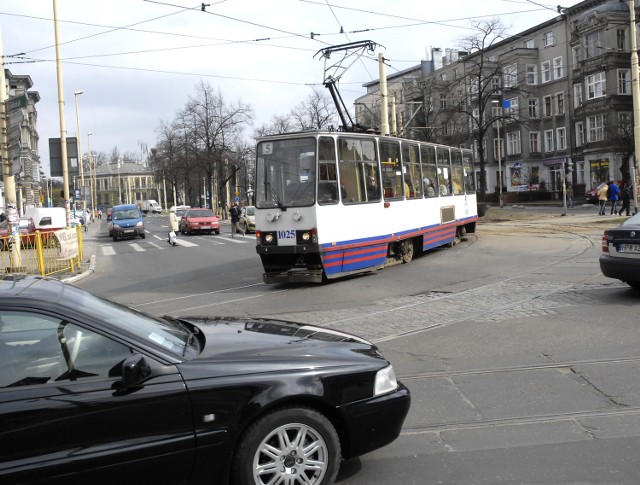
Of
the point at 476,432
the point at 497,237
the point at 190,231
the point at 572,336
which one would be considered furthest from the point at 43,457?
the point at 190,231

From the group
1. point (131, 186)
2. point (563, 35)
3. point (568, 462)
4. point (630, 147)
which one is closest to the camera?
point (568, 462)

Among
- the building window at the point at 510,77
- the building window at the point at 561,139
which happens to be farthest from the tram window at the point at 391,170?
the building window at the point at 510,77

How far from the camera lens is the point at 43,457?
289 centimetres

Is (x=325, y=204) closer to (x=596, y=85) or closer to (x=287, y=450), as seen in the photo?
(x=287, y=450)

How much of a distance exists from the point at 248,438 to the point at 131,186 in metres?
152

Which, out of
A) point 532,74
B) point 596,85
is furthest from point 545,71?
point 596,85

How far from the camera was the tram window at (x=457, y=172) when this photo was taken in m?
19.5

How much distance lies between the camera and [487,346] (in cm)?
712

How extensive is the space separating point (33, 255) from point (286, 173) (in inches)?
329

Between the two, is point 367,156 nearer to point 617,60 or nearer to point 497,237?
point 497,237

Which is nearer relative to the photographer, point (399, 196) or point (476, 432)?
point (476, 432)

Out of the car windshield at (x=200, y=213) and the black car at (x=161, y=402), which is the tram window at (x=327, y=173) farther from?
the car windshield at (x=200, y=213)

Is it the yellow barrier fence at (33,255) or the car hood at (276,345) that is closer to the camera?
the car hood at (276,345)

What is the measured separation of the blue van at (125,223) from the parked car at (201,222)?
2814mm
